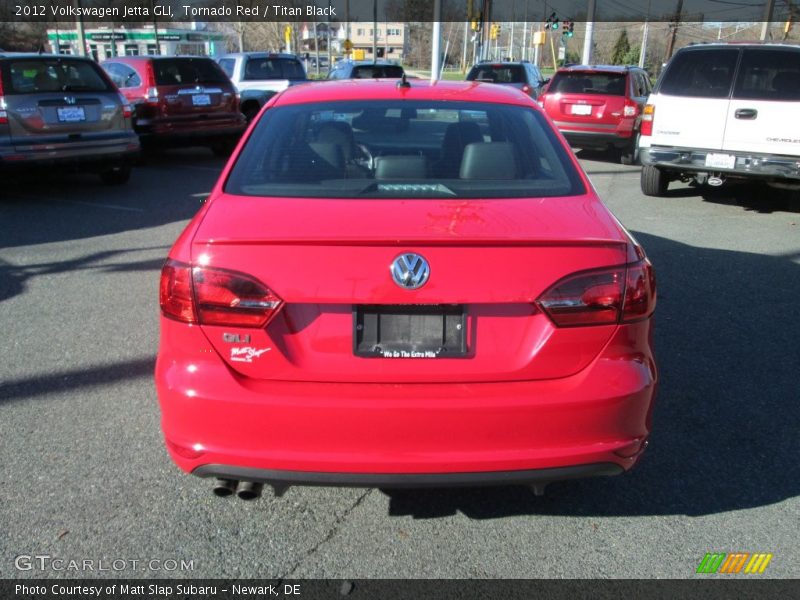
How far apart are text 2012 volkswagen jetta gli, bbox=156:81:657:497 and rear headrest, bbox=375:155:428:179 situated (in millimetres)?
521

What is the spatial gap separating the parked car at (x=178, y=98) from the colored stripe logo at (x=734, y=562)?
1133 cm

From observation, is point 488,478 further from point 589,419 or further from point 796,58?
point 796,58

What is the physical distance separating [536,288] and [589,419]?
0.48 meters

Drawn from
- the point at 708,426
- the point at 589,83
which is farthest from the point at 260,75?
the point at 708,426

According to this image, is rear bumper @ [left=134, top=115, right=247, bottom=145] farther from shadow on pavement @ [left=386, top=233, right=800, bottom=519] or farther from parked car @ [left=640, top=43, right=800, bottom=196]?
shadow on pavement @ [left=386, top=233, right=800, bottom=519]

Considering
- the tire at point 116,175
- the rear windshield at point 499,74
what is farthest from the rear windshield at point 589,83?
the tire at point 116,175

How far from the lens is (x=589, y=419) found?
247 cm

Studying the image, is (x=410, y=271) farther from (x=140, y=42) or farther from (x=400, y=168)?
(x=140, y=42)

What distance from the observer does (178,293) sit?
2.53 metres

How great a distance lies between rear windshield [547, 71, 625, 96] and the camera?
45.3 ft

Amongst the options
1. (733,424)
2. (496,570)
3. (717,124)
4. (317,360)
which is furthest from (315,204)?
(717,124)

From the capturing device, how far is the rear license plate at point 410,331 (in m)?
2.44

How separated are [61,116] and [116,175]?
164 centimetres

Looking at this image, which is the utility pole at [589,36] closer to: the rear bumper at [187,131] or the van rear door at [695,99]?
the rear bumper at [187,131]
